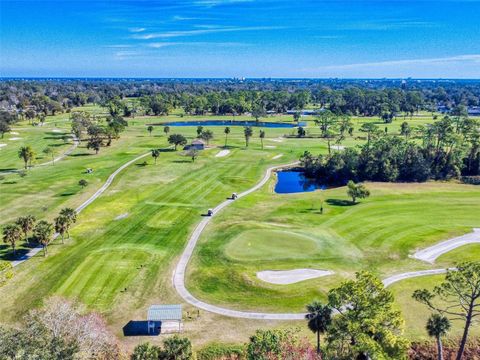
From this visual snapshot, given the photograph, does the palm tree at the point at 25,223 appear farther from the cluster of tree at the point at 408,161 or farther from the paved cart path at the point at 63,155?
the cluster of tree at the point at 408,161

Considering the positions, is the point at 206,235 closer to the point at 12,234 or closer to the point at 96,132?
the point at 12,234

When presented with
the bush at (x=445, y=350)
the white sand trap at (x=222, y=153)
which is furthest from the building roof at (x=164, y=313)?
the white sand trap at (x=222, y=153)

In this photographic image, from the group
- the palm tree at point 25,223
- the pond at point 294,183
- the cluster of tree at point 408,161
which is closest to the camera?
the palm tree at point 25,223

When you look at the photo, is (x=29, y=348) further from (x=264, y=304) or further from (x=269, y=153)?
(x=269, y=153)

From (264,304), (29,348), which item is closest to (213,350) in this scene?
(264,304)

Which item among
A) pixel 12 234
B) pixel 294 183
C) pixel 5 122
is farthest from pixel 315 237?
pixel 5 122

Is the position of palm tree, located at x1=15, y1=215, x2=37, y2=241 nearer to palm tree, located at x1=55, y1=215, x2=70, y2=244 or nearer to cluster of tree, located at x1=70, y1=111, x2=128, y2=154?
palm tree, located at x1=55, y1=215, x2=70, y2=244
